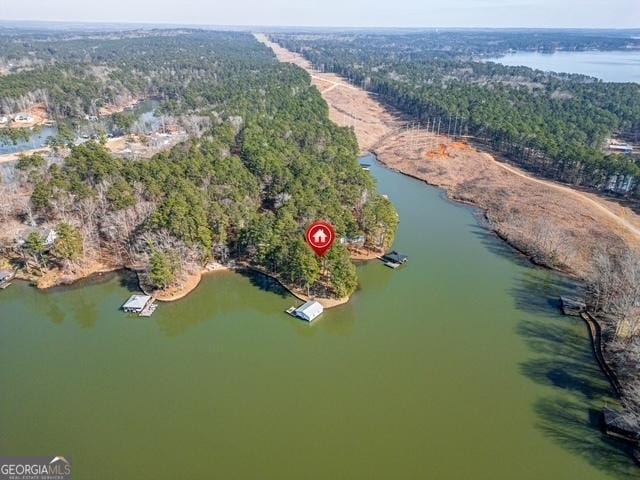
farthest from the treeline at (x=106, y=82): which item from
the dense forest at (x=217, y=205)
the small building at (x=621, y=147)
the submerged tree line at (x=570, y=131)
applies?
the small building at (x=621, y=147)

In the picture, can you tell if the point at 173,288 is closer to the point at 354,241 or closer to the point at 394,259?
the point at 354,241

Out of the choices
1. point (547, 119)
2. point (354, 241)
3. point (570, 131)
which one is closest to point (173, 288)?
point (354, 241)

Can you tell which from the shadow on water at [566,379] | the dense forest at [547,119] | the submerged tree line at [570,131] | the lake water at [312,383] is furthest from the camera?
the dense forest at [547,119]

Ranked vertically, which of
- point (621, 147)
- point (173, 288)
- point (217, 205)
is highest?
point (217, 205)

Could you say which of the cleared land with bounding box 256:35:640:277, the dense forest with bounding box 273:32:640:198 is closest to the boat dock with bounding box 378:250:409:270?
the cleared land with bounding box 256:35:640:277

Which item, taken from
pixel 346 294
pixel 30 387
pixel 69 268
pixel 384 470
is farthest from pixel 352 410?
pixel 69 268

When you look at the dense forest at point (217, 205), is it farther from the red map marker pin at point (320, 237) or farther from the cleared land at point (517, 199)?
the cleared land at point (517, 199)
